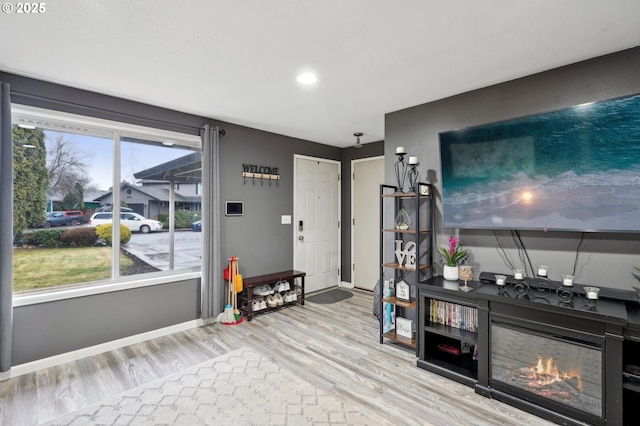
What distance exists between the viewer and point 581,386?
188cm

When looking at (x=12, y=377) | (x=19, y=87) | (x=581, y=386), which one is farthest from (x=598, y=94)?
(x=12, y=377)

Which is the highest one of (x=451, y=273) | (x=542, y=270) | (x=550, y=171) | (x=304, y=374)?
(x=550, y=171)

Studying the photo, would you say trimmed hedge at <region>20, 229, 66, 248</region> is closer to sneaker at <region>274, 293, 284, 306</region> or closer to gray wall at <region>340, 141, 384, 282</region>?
sneaker at <region>274, 293, 284, 306</region>

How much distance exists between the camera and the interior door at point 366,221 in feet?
16.1

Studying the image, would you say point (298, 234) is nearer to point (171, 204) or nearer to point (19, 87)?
point (171, 204)

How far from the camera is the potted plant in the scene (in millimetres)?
2666

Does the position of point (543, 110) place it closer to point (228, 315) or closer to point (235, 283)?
point (235, 283)

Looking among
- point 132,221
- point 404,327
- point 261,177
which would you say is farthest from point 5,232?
point 404,327

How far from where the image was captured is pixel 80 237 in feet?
9.55

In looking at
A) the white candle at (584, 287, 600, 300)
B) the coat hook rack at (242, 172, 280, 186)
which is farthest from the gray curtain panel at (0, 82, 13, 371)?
the white candle at (584, 287, 600, 300)

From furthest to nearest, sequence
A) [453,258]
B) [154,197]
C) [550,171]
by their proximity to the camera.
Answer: [154,197]
[453,258]
[550,171]

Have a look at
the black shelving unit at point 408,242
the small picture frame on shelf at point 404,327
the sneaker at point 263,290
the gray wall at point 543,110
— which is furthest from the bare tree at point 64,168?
the small picture frame on shelf at point 404,327

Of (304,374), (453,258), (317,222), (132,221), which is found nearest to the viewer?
(304,374)

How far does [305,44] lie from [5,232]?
9.20ft
